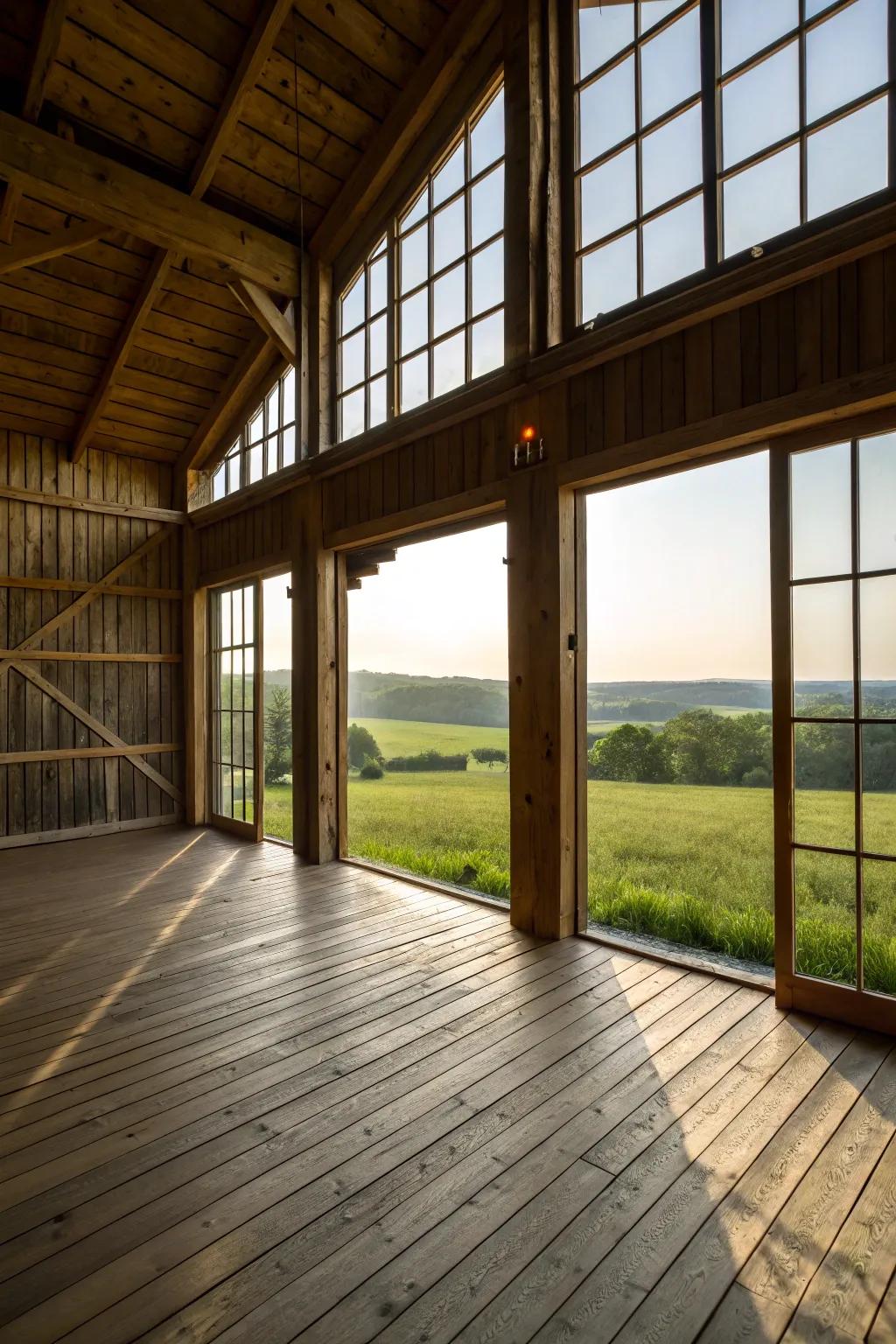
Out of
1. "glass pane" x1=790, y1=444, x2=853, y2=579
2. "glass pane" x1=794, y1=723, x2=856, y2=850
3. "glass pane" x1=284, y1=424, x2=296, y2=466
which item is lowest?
"glass pane" x1=794, y1=723, x2=856, y2=850

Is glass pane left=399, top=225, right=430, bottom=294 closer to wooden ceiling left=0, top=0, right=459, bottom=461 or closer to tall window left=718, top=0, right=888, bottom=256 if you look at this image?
wooden ceiling left=0, top=0, right=459, bottom=461

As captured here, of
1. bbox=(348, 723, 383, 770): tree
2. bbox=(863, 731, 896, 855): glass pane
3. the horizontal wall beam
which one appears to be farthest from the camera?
bbox=(348, 723, 383, 770): tree

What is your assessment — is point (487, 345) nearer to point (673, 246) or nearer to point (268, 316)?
point (673, 246)

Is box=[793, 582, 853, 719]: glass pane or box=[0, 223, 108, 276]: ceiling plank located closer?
box=[793, 582, 853, 719]: glass pane

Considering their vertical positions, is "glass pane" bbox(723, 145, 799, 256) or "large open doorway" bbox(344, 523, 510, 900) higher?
"glass pane" bbox(723, 145, 799, 256)

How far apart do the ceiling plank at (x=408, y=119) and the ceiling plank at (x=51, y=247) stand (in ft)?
4.59

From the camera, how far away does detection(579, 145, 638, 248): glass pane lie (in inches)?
126

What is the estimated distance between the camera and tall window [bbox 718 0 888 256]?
250 centimetres

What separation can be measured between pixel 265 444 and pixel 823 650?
4.40 metres

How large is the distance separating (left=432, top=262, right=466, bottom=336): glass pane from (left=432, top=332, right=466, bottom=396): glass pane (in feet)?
0.27

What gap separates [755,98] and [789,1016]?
3453 millimetres

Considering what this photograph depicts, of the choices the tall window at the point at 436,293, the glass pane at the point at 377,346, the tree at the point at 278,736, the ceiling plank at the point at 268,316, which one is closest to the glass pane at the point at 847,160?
the tall window at the point at 436,293

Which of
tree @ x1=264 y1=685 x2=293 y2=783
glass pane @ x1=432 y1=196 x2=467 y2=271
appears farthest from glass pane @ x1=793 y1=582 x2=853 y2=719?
tree @ x1=264 y1=685 x2=293 y2=783

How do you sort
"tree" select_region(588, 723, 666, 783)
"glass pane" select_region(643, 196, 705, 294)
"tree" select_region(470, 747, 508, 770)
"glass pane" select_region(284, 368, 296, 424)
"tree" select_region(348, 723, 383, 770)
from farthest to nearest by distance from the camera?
1. "tree" select_region(348, 723, 383, 770)
2. "tree" select_region(470, 747, 508, 770)
3. "tree" select_region(588, 723, 666, 783)
4. "glass pane" select_region(284, 368, 296, 424)
5. "glass pane" select_region(643, 196, 705, 294)
